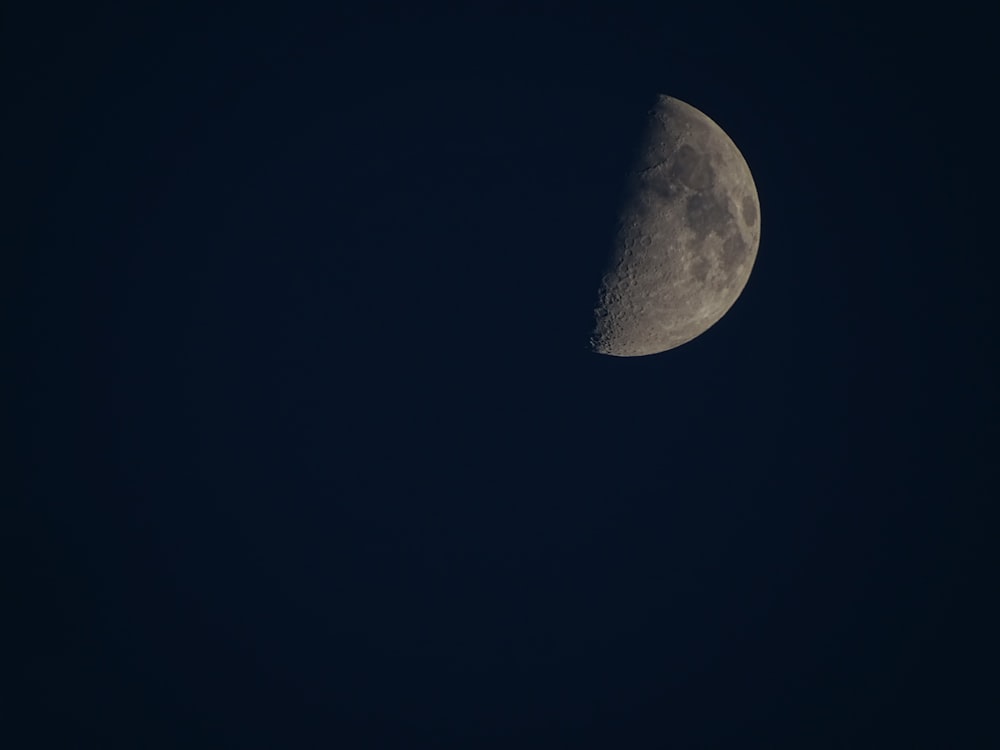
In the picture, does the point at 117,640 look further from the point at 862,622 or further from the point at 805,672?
the point at 862,622

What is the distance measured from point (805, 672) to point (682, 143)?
27.5ft

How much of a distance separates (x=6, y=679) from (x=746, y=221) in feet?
37.7

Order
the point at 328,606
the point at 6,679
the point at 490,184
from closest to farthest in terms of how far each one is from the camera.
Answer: the point at 490,184
the point at 6,679
the point at 328,606

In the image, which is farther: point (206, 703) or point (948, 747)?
point (948, 747)

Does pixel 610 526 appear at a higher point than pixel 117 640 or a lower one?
higher

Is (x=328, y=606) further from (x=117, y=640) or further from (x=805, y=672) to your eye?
(x=805, y=672)

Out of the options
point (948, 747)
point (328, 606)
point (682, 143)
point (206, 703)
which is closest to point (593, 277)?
point (682, 143)

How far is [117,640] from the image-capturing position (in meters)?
9.03

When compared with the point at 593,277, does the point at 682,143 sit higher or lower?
higher

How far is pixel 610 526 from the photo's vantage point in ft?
32.4

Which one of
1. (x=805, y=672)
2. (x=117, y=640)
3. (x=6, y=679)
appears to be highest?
(x=805, y=672)

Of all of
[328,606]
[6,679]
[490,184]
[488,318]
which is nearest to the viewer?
[490,184]

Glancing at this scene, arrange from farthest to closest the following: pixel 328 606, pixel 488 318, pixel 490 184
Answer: pixel 328 606
pixel 488 318
pixel 490 184

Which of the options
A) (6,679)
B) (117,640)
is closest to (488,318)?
(117,640)
